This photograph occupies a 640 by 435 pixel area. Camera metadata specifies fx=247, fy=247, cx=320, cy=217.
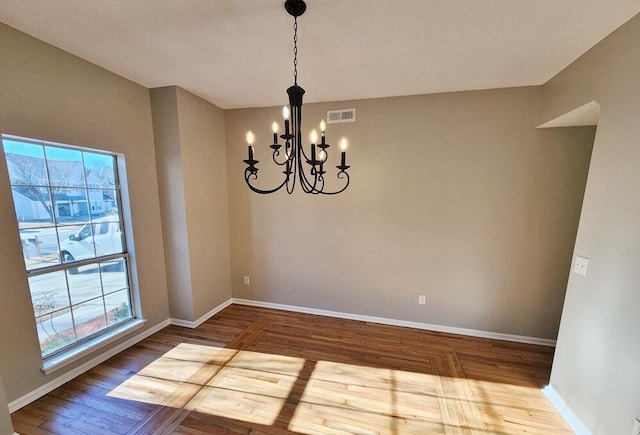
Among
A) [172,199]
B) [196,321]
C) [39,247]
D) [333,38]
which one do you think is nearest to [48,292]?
[39,247]

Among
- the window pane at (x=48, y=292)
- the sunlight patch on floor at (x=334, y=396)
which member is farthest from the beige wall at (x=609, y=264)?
the window pane at (x=48, y=292)

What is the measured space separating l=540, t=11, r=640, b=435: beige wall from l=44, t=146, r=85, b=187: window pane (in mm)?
4023

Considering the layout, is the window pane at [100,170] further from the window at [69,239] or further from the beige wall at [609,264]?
the beige wall at [609,264]

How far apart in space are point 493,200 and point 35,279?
417 cm

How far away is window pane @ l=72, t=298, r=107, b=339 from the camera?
7.29ft

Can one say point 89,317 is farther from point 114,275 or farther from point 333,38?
point 333,38

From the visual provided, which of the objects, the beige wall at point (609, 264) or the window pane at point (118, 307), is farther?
the window pane at point (118, 307)

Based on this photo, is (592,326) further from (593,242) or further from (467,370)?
(467,370)

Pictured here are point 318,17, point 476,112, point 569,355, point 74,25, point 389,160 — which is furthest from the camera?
point 389,160

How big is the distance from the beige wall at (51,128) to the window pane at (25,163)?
3.9 inches

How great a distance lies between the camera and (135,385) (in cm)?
206

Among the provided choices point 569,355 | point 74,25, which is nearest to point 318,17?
point 74,25

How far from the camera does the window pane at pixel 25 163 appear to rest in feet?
5.80

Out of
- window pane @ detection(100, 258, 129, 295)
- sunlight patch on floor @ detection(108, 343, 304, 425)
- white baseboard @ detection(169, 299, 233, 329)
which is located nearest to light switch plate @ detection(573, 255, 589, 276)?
sunlight patch on floor @ detection(108, 343, 304, 425)
